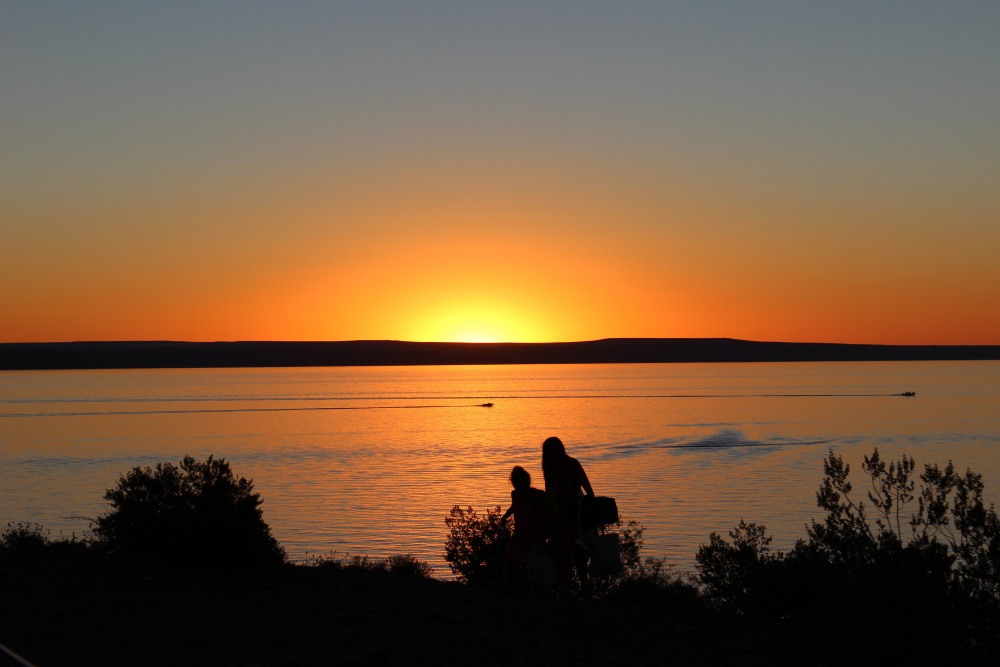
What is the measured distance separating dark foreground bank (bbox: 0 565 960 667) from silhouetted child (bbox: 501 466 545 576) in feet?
1.15

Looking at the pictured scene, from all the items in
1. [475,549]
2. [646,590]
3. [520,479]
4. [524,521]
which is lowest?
[646,590]

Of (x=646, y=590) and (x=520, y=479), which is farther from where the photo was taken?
(x=520, y=479)

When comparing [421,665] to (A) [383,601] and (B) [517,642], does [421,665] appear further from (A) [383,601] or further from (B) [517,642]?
(A) [383,601]

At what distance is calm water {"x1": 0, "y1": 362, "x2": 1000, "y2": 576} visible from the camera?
23609mm

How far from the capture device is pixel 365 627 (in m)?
8.45

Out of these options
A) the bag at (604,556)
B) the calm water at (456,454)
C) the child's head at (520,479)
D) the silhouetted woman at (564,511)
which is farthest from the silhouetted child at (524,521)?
the calm water at (456,454)

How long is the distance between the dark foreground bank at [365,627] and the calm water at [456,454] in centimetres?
647

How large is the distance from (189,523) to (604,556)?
12.9ft

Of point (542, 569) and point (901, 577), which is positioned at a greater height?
point (542, 569)

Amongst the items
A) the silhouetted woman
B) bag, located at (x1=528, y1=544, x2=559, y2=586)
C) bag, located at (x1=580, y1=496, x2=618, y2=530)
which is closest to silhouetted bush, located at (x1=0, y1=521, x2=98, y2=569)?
bag, located at (x1=528, y1=544, x2=559, y2=586)

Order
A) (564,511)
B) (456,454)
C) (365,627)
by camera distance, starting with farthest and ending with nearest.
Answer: (456,454) → (564,511) → (365,627)

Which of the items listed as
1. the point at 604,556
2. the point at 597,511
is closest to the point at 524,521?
the point at 597,511

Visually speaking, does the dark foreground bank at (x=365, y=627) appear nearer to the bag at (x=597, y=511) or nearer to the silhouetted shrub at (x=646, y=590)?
the silhouetted shrub at (x=646, y=590)

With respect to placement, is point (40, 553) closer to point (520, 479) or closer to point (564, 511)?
point (520, 479)
